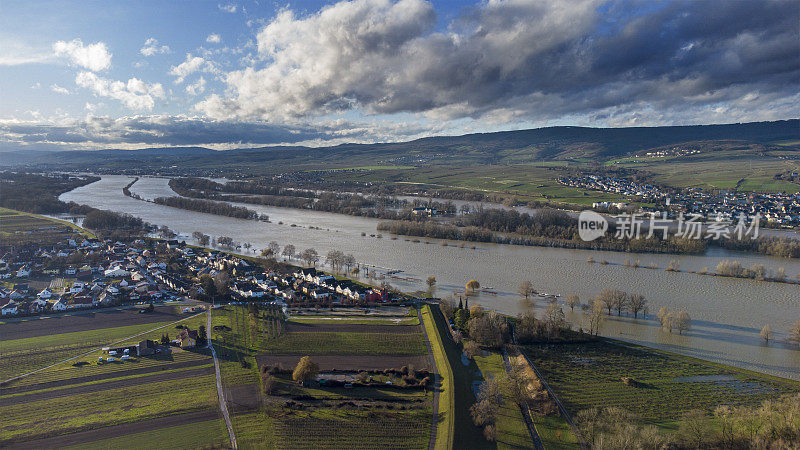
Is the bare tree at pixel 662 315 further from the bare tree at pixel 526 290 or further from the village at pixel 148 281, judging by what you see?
the village at pixel 148 281

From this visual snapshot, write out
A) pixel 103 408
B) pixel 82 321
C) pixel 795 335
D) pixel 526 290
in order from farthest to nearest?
pixel 526 290 < pixel 82 321 < pixel 795 335 < pixel 103 408

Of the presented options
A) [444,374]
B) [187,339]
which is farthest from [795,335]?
[187,339]

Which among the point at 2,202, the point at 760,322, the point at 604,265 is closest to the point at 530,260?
the point at 604,265

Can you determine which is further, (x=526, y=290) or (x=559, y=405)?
(x=526, y=290)

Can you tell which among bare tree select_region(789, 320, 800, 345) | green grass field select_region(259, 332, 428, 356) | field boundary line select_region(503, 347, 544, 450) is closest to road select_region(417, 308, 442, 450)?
green grass field select_region(259, 332, 428, 356)

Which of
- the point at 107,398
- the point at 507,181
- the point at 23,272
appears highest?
the point at 507,181

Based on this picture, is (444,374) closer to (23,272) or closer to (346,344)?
(346,344)
